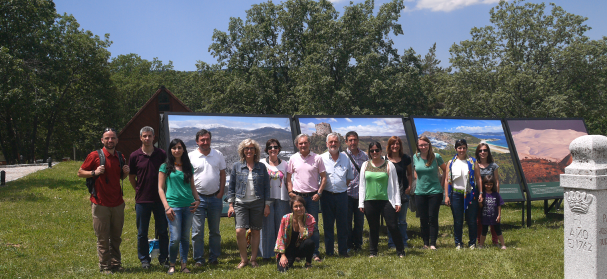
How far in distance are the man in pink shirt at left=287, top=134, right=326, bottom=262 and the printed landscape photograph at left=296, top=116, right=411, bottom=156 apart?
7.03 ft

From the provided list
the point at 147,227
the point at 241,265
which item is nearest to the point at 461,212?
the point at 241,265

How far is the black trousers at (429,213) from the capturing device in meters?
7.01

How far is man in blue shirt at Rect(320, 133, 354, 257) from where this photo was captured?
651 cm

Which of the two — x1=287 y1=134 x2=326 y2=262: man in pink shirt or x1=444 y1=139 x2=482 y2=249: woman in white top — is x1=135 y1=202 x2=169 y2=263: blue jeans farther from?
x1=444 y1=139 x2=482 y2=249: woman in white top

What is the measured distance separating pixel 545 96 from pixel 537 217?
24.1 m

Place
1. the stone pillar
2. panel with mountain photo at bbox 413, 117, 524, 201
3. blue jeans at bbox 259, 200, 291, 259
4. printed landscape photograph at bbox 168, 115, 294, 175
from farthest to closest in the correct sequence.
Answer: panel with mountain photo at bbox 413, 117, 524, 201
printed landscape photograph at bbox 168, 115, 294, 175
blue jeans at bbox 259, 200, 291, 259
the stone pillar

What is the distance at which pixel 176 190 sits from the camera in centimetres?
562

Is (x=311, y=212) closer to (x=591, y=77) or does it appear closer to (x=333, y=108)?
(x=333, y=108)

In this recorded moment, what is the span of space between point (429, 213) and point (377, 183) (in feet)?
4.71

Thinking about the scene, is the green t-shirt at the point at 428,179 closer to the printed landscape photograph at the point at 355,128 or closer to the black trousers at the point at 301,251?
the printed landscape photograph at the point at 355,128

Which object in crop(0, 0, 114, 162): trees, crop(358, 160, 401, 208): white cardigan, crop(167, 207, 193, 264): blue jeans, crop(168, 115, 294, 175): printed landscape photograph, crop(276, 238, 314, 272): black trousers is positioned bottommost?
crop(276, 238, 314, 272): black trousers


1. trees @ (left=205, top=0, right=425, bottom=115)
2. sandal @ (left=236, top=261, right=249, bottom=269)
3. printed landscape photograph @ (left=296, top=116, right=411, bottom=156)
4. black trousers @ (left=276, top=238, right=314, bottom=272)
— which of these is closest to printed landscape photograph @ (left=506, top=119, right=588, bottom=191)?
printed landscape photograph @ (left=296, top=116, right=411, bottom=156)

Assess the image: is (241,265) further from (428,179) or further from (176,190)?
(428,179)

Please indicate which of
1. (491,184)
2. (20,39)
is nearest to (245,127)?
(491,184)
